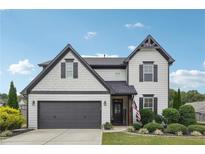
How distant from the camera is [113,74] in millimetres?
28953

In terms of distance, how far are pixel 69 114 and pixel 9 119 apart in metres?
4.56

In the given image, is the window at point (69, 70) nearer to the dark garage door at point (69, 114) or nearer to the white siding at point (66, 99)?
the white siding at point (66, 99)

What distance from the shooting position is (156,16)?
2716 centimetres

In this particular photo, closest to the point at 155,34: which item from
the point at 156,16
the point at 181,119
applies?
the point at 156,16

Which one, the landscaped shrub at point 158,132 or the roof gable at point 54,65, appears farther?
the roof gable at point 54,65

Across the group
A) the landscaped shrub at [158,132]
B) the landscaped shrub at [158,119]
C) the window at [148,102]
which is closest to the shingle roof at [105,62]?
the window at [148,102]

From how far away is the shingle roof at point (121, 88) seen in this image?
2642cm

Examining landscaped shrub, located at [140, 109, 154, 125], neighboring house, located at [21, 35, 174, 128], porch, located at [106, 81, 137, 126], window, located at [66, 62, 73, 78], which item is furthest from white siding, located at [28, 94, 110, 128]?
landscaped shrub, located at [140, 109, 154, 125]

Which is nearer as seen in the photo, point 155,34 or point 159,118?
point 159,118

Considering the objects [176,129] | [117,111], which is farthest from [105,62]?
[176,129]

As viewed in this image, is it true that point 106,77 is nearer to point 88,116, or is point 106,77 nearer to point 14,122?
point 88,116

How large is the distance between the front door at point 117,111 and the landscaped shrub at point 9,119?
8048 millimetres
